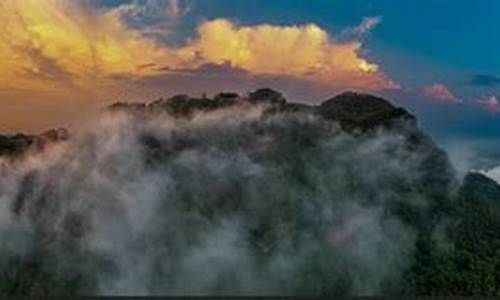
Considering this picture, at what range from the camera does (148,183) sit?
55781 mm

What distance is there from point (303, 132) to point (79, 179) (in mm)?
13144

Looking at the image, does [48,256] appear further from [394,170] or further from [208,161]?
[394,170]

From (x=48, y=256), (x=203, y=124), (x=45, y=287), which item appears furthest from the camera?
(x=203, y=124)

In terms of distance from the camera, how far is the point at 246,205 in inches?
2079

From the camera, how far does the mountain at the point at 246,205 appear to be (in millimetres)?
48031

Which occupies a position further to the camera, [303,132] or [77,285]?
[303,132]

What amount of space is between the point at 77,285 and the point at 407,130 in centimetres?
2118

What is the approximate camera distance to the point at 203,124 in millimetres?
59156

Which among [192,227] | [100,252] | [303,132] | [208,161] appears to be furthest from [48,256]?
[303,132]

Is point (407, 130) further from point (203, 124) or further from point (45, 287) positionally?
point (45, 287)

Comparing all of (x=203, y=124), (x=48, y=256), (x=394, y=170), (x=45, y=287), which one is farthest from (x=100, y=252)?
(x=394, y=170)

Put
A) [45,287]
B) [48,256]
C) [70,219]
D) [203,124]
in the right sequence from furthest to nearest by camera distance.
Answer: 1. [203,124]
2. [70,219]
3. [48,256]
4. [45,287]

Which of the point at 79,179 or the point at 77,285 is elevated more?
the point at 79,179

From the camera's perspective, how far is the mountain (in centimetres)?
4803
